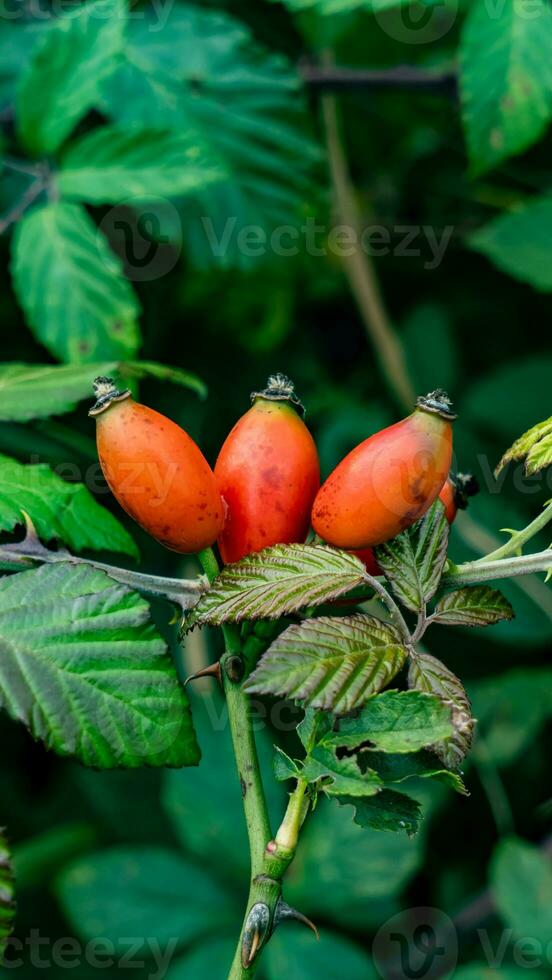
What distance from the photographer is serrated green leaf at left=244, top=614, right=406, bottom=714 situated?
23.0 inches

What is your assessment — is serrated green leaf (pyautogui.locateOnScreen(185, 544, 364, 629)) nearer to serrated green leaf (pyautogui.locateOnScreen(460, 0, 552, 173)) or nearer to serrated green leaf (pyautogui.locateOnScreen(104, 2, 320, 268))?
serrated green leaf (pyautogui.locateOnScreen(460, 0, 552, 173))

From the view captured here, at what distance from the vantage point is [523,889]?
1.52 metres

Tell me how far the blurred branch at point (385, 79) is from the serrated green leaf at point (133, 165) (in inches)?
20.6

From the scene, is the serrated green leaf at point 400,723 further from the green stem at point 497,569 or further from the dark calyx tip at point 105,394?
the dark calyx tip at point 105,394

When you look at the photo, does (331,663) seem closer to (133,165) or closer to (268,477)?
(268,477)

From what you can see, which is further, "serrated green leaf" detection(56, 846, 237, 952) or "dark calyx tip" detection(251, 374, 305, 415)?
"serrated green leaf" detection(56, 846, 237, 952)

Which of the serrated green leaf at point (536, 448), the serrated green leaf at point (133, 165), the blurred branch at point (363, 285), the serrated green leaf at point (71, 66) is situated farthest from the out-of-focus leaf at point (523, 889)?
the serrated green leaf at point (71, 66)

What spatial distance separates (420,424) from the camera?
688 millimetres

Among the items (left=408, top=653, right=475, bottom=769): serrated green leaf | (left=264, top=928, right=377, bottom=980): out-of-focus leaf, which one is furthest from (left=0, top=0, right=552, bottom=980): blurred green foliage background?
(left=408, top=653, right=475, bottom=769): serrated green leaf

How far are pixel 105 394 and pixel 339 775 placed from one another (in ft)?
1.10

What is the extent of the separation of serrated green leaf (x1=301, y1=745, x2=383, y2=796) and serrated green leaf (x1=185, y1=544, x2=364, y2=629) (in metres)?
0.10

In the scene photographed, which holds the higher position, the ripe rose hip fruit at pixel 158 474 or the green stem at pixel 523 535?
the ripe rose hip fruit at pixel 158 474

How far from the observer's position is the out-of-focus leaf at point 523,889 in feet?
4.87

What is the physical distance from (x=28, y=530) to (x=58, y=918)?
140cm
